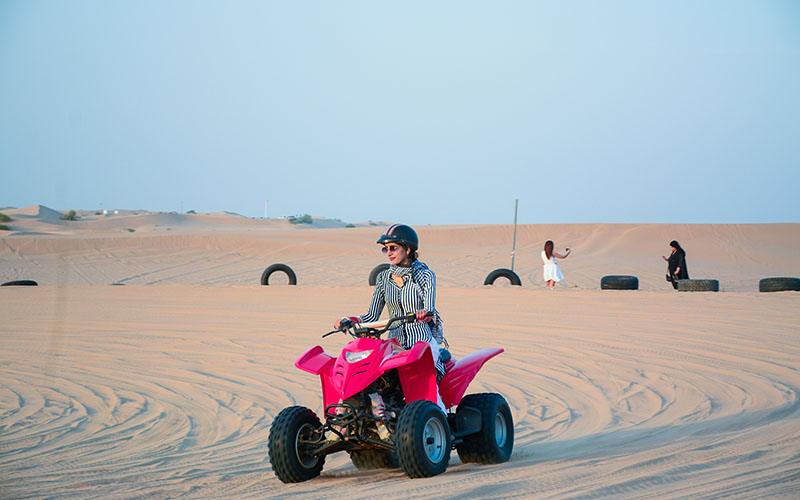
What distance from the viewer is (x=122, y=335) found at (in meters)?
13.9

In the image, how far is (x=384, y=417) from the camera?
17.8ft

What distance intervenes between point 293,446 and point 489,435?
1441mm

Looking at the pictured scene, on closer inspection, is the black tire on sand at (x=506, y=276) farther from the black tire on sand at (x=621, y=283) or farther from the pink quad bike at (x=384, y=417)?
the pink quad bike at (x=384, y=417)

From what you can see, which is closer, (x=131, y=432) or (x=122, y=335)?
(x=131, y=432)

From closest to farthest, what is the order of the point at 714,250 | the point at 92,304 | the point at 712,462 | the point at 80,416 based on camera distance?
1. the point at 712,462
2. the point at 80,416
3. the point at 92,304
4. the point at 714,250

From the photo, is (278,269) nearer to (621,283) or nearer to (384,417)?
(621,283)

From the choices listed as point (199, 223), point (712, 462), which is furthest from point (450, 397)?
point (199, 223)

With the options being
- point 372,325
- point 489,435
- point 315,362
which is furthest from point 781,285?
point 315,362

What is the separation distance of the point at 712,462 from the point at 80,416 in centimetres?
583

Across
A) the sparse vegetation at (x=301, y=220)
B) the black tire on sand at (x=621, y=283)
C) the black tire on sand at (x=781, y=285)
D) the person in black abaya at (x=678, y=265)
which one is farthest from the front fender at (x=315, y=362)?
the sparse vegetation at (x=301, y=220)

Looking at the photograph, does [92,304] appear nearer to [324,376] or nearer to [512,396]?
[512,396]

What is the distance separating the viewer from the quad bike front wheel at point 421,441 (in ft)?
16.9

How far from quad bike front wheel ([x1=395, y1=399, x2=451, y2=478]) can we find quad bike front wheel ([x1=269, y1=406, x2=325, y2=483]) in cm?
66

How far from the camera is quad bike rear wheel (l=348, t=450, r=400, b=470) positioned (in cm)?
600
